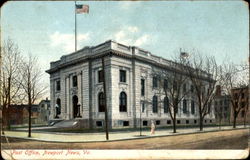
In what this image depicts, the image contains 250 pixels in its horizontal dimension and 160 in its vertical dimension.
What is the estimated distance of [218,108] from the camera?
8672 millimetres

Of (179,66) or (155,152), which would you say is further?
(179,66)

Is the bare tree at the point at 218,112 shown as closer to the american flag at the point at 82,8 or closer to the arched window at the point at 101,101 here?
the arched window at the point at 101,101

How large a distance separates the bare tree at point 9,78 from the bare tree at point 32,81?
0.59ft

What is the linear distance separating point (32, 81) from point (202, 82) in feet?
17.8

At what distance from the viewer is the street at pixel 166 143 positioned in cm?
609

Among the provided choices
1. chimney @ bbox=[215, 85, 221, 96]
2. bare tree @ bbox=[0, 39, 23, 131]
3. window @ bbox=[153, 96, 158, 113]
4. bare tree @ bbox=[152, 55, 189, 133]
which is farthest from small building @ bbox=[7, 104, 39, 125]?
chimney @ bbox=[215, 85, 221, 96]

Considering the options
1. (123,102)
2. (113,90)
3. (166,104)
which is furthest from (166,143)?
(113,90)

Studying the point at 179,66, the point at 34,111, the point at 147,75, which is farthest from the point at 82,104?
the point at 179,66

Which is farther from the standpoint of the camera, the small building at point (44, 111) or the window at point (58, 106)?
the window at point (58, 106)

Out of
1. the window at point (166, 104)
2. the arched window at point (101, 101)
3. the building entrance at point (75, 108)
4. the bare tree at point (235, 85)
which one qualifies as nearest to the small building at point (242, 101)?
the bare tree at point (235, 85)

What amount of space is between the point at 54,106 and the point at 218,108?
6.04m

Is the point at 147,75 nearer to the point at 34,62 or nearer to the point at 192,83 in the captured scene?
the point at 192,83

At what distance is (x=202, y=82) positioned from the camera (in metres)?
7.70

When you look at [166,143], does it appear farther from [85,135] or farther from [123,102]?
[85,135]
